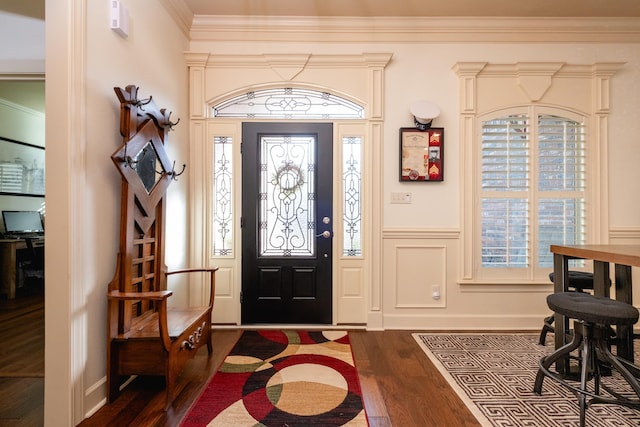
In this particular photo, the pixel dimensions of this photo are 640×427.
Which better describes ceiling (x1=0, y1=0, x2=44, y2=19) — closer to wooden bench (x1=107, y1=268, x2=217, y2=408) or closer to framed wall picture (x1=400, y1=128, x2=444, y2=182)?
wooden bench (x1=107, y1=268, x2=217, y2=408)

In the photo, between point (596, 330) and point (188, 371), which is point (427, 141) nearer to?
point (596, 330)

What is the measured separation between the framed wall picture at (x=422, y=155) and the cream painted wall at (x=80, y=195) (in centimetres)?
243

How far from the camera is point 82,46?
69.1 inches

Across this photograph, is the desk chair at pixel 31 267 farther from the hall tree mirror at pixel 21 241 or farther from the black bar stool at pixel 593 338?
the black bar stool at pixel 593 338

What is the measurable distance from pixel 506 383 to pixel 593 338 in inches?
25.0

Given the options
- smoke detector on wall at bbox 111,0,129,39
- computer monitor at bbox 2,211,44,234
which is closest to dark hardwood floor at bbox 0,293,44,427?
computer monitor at bbox 2,211,44,234

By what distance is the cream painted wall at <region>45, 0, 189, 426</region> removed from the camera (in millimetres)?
1693

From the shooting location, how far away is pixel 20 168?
4.85m

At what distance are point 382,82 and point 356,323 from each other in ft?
8.00

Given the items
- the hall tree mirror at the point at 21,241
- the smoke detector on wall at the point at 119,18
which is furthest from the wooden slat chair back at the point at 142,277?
the hall tree mirror at the point at 21,241

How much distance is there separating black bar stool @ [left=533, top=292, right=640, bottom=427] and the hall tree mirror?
344 cm

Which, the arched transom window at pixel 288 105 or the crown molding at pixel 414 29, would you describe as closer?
the crown molding at pixel 414 29

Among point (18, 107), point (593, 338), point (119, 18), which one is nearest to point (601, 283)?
point (593, 338)

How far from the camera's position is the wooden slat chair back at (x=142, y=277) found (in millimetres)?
1879
